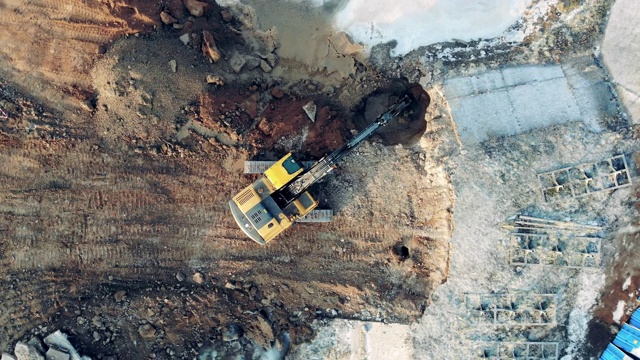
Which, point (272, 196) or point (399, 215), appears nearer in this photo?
point (272, 196)

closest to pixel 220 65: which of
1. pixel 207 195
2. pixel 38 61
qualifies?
pixel 207 195

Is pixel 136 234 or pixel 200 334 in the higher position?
pixel 136 234

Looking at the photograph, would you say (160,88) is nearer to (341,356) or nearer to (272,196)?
(272,196)

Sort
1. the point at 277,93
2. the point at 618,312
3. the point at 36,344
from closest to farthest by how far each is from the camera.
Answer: the point at 36,344 < the point at 618,312 < the point at 277,93

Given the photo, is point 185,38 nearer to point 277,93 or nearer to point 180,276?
point 277,93

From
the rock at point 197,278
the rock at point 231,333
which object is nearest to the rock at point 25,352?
the rock at point 197,278

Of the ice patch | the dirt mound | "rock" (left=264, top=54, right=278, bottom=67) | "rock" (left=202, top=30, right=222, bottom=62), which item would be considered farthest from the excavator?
the ice patch

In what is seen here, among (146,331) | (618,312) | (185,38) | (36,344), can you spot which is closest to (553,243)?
(618,312)
